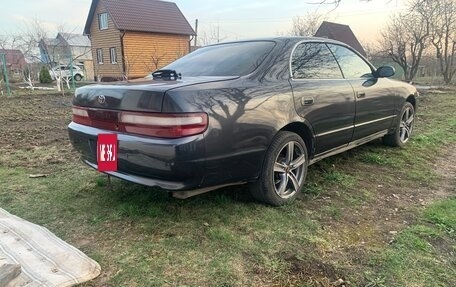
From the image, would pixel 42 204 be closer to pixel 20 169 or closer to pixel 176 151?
pixel 20 169

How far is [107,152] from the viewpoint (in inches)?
109

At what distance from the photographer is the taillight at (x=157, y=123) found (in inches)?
95.0

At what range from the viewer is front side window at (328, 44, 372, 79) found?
13.3 ft

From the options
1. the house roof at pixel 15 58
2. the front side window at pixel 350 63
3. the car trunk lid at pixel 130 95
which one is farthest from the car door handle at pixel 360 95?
the house roof at pixel 15 58

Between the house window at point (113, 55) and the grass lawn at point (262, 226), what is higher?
the house window at point (113, 55)

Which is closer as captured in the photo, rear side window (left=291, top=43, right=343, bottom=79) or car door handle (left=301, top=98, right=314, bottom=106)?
car door handle (left=301, top=98, right=314, bottom=106)

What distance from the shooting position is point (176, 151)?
2.40m

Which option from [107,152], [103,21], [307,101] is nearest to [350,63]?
[307,101]

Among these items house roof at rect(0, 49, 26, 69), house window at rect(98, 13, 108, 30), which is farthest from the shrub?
house window at rect(98, 13, 108, 30)

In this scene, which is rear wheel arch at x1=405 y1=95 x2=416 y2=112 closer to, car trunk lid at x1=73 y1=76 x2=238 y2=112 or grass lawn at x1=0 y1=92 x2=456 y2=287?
grass lawn at x1=0 y1=92 x2=456 y2=287

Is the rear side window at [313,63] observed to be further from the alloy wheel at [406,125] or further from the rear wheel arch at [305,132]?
the alloy wheel at [406,125]

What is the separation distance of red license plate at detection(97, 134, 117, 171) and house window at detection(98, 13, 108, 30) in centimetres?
2848

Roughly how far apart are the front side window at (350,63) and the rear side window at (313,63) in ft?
0.40

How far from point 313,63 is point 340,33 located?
36028 mm
